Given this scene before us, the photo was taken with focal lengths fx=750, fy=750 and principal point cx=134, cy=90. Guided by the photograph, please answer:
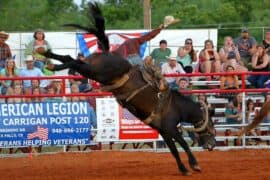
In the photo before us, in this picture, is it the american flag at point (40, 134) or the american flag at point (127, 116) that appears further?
the american flag at point (127, 116)

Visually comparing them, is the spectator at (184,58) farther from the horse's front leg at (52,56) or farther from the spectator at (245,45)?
the horse's front leg at (52,56)

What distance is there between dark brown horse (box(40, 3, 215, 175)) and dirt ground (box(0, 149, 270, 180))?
0.59 m

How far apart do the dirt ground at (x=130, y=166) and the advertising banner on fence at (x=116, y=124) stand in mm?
356

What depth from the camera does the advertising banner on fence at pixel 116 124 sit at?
49.6 feet

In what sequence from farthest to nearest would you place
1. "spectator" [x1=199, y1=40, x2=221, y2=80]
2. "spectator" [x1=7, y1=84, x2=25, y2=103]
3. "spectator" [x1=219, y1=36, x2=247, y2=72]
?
"spectator" [x1=199, y1=40, x2=221, y2=80] < "spectator" [x1=219, y1=36, x2=247, y2=72] < "spectator" [x1=7, y1=84, x2=25, y2=103]

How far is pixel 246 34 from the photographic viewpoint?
1780cm

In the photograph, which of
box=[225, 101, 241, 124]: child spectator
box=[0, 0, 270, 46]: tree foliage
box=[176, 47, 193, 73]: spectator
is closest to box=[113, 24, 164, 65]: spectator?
box=[225, 101, 241, 124]: child spectator

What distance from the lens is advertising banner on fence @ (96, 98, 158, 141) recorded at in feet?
49.6

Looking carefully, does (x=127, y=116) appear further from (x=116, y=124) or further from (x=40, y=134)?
(x=40, y=134)

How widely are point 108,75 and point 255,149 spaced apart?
5.35 metres

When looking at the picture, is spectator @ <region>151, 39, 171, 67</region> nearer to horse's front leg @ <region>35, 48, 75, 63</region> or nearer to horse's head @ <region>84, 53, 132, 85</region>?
horse's head @ <region>84, 53, 132, 85</region>

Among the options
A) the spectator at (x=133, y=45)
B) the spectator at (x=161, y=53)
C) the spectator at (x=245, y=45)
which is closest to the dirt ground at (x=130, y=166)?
the spectator at (x=133, y=45)

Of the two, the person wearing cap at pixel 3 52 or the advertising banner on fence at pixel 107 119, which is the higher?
the person wearing cap at pixel 3 52

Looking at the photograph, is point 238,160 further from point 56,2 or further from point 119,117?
point 56,2
